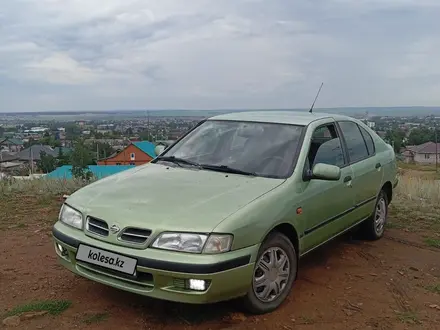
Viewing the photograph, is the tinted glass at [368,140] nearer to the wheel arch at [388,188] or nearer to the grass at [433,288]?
the wheel arch at [388,188]

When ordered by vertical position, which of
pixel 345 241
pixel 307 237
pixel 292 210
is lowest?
pixel 345 241

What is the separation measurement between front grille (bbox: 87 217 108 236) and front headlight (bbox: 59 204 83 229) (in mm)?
117

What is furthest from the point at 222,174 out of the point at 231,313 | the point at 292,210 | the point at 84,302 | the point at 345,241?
the point at 345,241

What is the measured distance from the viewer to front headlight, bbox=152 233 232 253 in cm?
308

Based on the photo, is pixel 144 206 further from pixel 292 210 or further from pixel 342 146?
pixel 342 146

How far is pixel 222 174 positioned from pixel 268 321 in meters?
1.26

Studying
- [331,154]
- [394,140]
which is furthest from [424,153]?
[331,154]

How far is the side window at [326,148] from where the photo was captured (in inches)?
171

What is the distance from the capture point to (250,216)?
10.8 ft

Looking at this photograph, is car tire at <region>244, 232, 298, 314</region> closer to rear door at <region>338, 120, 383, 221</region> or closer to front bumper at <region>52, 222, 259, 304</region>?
front bumper at <region>52, 222, 259, 304</region>

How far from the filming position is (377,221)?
19.0 ft

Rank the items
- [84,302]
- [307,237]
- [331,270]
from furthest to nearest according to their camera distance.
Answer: [331,270] < [307,237] < [84,302]

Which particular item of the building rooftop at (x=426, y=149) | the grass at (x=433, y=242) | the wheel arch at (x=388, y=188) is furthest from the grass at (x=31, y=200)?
A: the building rooftop at (x=426, y=149)

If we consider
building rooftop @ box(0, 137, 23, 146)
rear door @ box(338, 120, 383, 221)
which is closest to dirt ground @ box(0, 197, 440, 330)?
rear door @ box(338, 120, 383, 221)
